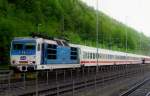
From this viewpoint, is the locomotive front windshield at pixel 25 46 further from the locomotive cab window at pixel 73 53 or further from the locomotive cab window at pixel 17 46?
the locomotive cab window at pixel 73 53

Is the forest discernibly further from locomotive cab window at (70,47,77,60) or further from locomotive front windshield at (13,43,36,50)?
locomotive front windshield at (13,43,36,50)

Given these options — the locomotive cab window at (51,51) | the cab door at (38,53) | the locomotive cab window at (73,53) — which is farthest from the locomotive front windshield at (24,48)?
the locomotive cab window at (73,53)

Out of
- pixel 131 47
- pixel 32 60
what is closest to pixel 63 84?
pixel 32 60

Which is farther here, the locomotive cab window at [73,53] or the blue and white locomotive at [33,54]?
the locomotive cab window at [73,53]

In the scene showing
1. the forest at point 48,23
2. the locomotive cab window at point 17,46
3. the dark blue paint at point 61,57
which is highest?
the forest at point 48,23

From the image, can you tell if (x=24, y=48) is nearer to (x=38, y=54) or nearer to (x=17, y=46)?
(x=17, y=46)

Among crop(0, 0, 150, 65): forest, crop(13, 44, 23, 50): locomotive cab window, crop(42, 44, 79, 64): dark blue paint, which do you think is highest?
crop(0, 0, 150, 65): forest

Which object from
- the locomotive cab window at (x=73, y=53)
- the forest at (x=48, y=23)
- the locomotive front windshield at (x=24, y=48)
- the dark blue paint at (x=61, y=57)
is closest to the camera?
the locomotive front windshield at (x=24, y=48)

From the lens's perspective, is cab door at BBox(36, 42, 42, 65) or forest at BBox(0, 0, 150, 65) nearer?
cab door at BBox(36, 42, 42, 65)

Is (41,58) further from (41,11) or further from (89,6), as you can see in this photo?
(89,6)

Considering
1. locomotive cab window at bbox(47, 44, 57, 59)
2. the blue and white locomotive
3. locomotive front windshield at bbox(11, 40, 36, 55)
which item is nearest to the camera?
the blue and white locomotive

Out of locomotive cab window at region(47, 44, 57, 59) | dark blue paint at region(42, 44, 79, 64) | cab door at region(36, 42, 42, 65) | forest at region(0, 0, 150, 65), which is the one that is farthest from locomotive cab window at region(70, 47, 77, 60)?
forest at region(0, 0, 150, 65)

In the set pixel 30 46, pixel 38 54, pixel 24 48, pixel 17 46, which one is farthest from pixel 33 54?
pixel 17 46

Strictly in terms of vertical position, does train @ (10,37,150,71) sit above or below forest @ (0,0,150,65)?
below
